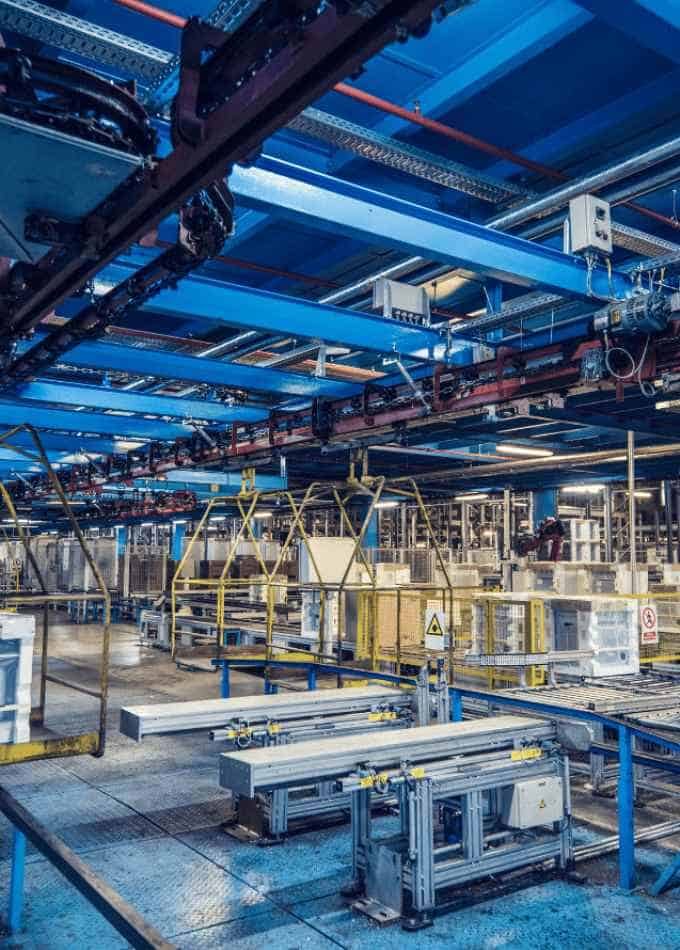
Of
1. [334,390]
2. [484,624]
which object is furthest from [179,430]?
[484,624]

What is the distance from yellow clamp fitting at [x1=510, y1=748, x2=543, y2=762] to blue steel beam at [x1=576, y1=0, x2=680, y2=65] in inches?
192

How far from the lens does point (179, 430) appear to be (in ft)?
42.8

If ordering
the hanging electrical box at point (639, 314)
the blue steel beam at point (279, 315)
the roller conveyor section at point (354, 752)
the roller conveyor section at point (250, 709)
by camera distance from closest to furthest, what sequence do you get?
the roller conveyor section at point (354, 752) < the hanging electrical box at point (639, 314) < the roller conveyor section at point (250, 709) < the blue steel beam at point (279, 315)

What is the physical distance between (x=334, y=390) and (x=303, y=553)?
6502 millimetres

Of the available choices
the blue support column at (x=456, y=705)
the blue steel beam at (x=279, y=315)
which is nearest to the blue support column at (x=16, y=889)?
the blue support column at (x=456, y=705)

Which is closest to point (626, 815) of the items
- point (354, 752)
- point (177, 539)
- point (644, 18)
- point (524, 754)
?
point (524, 754)

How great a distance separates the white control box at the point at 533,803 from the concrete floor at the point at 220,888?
0.48 meters

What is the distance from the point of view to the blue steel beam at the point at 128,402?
10000mm

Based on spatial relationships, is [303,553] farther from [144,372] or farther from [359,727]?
[359,727]

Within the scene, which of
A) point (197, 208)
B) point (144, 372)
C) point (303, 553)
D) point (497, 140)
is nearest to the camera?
point (197, 208)

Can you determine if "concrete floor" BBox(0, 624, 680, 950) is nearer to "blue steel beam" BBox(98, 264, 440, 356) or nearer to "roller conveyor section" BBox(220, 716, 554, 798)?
"roller conveyor section" BBox(220, 716, 554, 798)

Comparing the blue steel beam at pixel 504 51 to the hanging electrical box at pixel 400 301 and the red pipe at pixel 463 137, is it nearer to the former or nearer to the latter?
the red pipe at pixel 463 137

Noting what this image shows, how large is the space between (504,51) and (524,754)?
5058mm

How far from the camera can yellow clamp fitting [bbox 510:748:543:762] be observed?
5.96 metres
